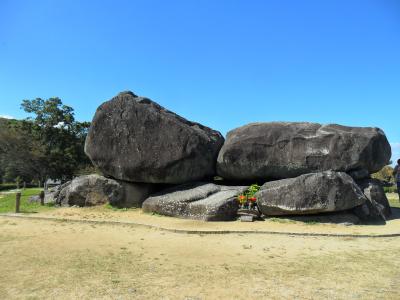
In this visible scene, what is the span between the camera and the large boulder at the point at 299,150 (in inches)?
573

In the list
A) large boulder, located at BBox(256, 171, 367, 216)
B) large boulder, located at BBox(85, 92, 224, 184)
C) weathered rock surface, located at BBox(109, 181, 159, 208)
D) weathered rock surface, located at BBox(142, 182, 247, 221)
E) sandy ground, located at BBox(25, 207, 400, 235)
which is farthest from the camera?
weathered rock surface, located at BBox(109, 181, 159, 208)

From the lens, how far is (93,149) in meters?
16.7

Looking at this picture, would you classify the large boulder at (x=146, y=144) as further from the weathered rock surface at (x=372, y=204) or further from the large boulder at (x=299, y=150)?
the weathered rock surface at (x=372, y=204)

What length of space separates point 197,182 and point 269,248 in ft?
24.2

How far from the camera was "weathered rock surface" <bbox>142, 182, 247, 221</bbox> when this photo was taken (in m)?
13.4

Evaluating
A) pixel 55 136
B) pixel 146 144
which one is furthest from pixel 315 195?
pixel 55 136

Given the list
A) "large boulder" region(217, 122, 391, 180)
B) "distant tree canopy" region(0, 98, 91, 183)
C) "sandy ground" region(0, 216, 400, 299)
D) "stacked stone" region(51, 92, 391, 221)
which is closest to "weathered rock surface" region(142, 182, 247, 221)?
"stacked stone" region(51, 92, 391, 221)

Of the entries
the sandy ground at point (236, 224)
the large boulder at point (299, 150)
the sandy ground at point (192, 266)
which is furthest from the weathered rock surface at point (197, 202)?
the sandy ground at point (192, 266)

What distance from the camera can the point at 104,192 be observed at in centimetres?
1652

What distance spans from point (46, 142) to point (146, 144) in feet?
92.4

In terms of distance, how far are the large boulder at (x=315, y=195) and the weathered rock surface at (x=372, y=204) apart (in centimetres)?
51

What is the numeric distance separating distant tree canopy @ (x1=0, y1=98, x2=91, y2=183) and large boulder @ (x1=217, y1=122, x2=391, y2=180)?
26927 millimetres

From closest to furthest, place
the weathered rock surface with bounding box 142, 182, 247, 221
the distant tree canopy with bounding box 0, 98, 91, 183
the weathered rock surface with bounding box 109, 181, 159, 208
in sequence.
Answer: the weathered rock surface with bounding box 142, 182, 247, 221 < the weathered rock surface with bounding box 109, 181, 159, 208 < the distant tree canopy with bounding box 0, 98, 91, 183

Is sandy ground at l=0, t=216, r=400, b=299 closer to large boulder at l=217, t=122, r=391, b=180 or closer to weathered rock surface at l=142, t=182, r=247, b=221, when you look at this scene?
weathered rock surface at l=142, t=182, r=247, b=221
